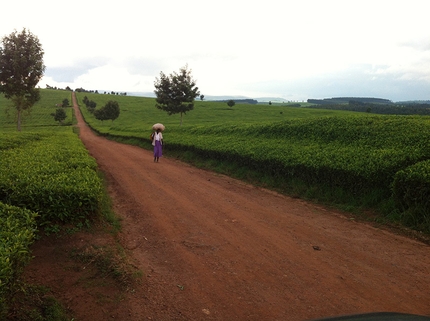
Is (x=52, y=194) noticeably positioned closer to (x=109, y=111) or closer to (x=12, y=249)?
(x=12, y=249)

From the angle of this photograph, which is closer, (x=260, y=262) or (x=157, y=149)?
(x=260, y=262)

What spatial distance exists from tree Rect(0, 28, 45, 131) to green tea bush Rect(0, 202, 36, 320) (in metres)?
25.6

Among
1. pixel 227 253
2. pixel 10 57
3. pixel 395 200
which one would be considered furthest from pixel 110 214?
pixel 10 57

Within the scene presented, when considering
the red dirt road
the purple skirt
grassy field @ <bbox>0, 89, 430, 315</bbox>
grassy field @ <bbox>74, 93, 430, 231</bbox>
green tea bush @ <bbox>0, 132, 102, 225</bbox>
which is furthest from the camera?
the purple skirt

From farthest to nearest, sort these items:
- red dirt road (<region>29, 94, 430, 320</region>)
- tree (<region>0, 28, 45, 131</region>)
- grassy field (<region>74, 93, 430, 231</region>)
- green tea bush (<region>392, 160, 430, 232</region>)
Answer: tree (<region>0, 28, 45, 131</region>), grassy field (<region>74, 93, 430, 231</region>), green tea bush (<region>392, 160, 430, 232</region>), red dirt road (<region>29, 94, 430, 320</region>)

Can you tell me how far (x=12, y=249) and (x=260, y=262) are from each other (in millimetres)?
3457

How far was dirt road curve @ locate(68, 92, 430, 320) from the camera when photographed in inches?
164

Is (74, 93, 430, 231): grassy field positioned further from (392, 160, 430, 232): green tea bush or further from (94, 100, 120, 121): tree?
(94, 100, 120, 121): tree

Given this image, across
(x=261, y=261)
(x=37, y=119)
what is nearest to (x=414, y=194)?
(x=261, y=261)

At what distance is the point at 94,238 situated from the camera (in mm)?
5785

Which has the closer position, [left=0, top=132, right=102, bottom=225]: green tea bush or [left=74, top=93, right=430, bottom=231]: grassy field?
[left=0, top=132, right=102, bottom=225]: green tea bush

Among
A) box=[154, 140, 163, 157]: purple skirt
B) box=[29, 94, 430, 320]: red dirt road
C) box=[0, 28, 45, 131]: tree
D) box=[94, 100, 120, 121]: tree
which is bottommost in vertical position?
box=[29, 94, 430, 320]: red dirt road

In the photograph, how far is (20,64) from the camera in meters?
26.0

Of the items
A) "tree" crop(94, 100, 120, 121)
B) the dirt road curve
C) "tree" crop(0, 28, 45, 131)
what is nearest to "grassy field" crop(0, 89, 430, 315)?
the dirt road curve
